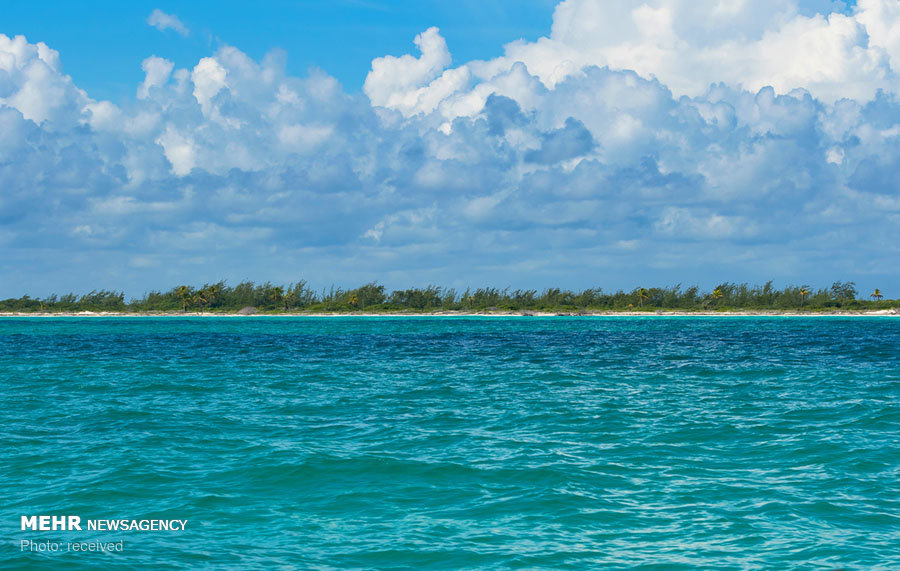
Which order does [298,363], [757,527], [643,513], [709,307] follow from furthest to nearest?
[709,307] → [298,363] → [643,513] → [757,527]

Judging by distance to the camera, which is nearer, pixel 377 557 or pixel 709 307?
pixel 377 557

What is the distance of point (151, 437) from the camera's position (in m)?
17.2

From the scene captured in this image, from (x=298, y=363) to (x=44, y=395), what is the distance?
1521cm

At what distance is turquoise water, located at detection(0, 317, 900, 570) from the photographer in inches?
384

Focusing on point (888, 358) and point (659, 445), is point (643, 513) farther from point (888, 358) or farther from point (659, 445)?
point (888, 358)

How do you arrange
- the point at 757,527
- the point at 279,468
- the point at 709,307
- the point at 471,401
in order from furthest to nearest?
the point at 709,307 < the point at 471,401 < the point at 279,468 < the point at 757,527

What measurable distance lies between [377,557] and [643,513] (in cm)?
437

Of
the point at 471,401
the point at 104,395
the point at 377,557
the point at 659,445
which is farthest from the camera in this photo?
the point at 104,395

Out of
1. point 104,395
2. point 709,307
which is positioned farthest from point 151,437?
point 709,307

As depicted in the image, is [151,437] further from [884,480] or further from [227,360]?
[227,360]

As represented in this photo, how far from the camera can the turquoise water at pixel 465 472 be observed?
974cm

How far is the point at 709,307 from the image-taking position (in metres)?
196

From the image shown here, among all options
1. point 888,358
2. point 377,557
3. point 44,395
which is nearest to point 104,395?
point 44,395

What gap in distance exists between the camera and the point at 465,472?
45.0 feet
